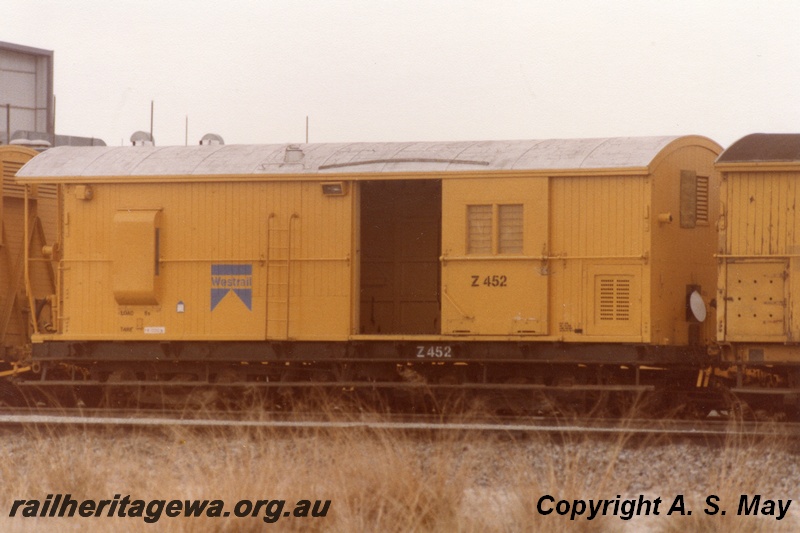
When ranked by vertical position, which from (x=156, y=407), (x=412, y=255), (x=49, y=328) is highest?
(x=412, y=255)

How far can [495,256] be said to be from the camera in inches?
600

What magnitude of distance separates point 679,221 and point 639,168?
1.30 metres

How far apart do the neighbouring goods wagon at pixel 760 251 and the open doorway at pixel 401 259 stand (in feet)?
16.6

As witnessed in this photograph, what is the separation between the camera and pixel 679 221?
51.3ft

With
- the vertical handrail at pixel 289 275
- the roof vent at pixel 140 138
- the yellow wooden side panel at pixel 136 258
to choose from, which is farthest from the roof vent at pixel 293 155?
the roof vent at pixel 140 138

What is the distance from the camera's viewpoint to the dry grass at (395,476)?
8945 mm

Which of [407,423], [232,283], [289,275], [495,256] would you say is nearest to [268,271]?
[289,275]

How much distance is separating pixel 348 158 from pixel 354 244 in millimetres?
1263

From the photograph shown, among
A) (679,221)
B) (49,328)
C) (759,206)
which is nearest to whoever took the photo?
(759,206)

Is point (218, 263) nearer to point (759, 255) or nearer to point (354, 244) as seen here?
point (354, 244)

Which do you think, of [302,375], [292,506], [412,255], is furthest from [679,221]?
[292,506]

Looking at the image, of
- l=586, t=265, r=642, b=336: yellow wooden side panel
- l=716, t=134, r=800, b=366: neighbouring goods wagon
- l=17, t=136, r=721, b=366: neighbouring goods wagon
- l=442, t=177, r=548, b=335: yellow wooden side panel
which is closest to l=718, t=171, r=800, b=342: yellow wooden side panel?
l=716, t=134, r=800, b=366: neighbouring goods wagon

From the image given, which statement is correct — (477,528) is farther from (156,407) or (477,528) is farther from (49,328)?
(49,328)

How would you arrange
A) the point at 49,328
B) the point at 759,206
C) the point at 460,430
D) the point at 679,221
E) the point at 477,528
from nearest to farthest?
1. the point at 477,528
2. the point at 460,430
3. the point at 759,206
4. the point at 679,221
5. the point at 49,328
